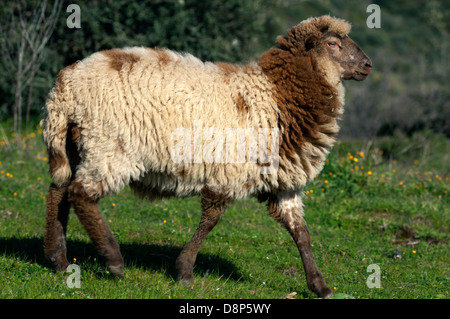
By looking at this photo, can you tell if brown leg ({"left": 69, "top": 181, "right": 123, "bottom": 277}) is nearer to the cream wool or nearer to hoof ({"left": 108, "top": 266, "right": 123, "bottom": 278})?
hoof ({"left": 108, "top": 266, "right": 123, "bottom": 278})

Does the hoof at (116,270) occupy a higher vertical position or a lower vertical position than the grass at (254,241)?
higher

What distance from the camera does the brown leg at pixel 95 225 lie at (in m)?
4.98

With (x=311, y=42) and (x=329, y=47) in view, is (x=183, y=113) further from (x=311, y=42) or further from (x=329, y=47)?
(x=329, y=47)

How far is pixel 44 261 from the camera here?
571 cm

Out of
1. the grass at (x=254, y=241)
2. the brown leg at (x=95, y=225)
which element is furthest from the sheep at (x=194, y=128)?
the grass at (x=254, y=241)

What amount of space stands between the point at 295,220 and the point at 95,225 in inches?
74.6

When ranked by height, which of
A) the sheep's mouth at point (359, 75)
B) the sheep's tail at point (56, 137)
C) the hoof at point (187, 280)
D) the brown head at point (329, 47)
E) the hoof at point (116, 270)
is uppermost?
the brown head at point (329, 47)

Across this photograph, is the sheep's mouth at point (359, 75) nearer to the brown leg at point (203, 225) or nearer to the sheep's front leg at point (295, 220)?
the sheep's front leg at point (295, 220)

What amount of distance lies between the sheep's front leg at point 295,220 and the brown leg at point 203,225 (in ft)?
1.82

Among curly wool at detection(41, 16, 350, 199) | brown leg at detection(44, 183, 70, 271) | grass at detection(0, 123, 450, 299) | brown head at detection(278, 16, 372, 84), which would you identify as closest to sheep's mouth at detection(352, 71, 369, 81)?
brown head at detection(278, 16, 372, 84)

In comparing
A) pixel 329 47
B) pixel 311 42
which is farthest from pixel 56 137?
pixel 329 47

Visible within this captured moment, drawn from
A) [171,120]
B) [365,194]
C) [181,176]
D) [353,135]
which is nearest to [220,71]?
[171,120]

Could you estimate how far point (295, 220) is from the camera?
5.39 metres

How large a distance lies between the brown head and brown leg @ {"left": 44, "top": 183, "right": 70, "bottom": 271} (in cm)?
266
